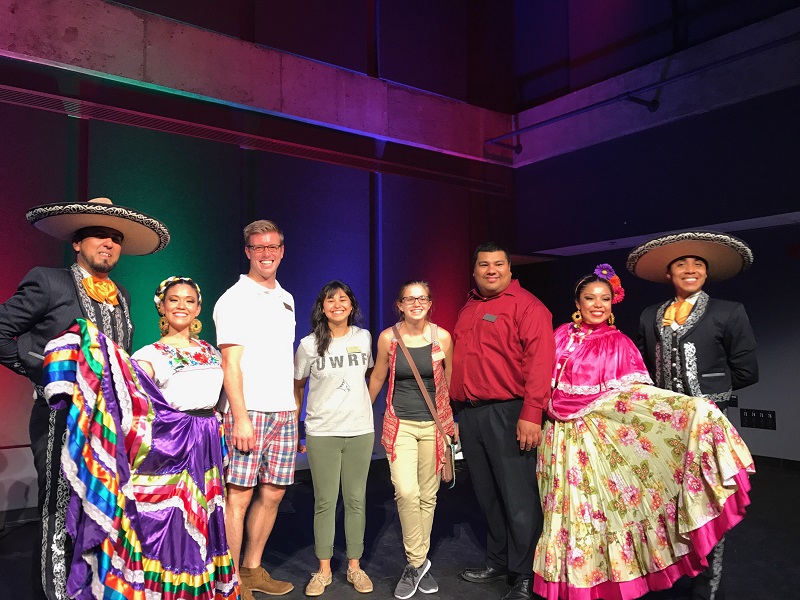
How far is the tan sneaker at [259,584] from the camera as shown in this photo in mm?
3094

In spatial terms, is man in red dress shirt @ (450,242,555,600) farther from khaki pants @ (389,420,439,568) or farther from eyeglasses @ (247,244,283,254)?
eyeglasses @ (247,244,283,254)

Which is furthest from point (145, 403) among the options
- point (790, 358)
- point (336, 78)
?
point (790, 358)

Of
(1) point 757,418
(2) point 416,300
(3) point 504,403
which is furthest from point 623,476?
(1) point 757,418

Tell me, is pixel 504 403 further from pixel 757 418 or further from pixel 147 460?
pixel 757 418

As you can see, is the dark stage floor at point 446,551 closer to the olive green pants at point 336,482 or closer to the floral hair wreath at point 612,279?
the olive green pants at point 336,482

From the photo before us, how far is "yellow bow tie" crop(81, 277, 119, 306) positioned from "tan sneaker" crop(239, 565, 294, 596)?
1.47 meters

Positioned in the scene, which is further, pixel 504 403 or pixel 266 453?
pixel 504 403

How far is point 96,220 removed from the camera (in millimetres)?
2717

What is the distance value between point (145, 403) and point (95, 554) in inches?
21.8

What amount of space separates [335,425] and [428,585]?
94 centimetres

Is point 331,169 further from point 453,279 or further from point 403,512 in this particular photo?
point 403,512

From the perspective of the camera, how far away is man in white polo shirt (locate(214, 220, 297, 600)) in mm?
2895

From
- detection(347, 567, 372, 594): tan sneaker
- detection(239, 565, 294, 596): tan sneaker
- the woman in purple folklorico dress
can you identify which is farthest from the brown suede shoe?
detection(347, 567, 372, 594): tan sneaker

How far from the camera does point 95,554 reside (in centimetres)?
226
